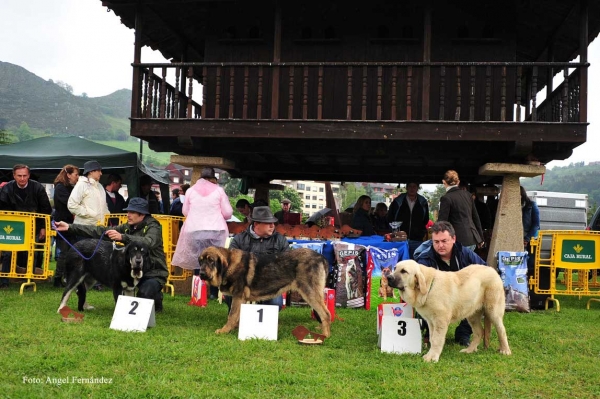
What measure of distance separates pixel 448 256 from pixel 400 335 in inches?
42.3

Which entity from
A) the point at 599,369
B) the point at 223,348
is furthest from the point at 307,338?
the point at 599,369

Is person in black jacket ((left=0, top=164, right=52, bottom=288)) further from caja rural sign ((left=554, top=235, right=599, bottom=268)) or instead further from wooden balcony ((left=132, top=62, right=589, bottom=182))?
caja rural sign ((left=554, top=235, right=599, bottom=268))

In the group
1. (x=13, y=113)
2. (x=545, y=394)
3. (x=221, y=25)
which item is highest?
(x=13, y=113)

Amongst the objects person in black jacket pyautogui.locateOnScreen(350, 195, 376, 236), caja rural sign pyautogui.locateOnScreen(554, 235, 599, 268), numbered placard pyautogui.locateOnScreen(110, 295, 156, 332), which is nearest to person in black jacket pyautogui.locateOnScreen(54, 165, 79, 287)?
numbered placard pyautogui.locateOnScreen(110, 295, 156, 332)

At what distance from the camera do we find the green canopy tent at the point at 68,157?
41.4 ft

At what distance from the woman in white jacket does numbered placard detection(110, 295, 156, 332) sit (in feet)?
11.5

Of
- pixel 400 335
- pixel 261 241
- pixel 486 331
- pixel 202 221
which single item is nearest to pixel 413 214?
pixel 202 221

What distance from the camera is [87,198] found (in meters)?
9.54

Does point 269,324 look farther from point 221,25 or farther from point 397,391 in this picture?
point 221,25

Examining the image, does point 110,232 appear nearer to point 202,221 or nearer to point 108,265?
point 108,265

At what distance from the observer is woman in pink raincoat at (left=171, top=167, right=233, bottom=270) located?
28.5 feet

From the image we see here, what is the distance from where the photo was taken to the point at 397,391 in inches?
177

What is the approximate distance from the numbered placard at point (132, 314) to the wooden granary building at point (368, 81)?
435cm

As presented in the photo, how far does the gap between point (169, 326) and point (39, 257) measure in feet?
18.8
